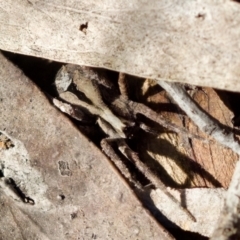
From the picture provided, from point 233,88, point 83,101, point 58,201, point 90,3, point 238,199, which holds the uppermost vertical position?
point 90,3

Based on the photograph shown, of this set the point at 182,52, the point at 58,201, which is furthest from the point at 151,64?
the point at 58,201

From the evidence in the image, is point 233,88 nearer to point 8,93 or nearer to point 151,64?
point 151,64

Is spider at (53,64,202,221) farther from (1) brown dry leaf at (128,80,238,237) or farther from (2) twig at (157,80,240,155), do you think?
(2) twig at (157,80,240,155)

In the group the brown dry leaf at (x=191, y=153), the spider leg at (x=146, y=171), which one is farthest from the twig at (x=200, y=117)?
the spider leg at (x=146, y=171)

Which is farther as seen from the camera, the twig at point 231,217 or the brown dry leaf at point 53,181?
the brown dry leaf at point 53,181

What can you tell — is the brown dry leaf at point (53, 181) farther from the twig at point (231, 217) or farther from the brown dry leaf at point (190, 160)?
the twig at point (231, 217)

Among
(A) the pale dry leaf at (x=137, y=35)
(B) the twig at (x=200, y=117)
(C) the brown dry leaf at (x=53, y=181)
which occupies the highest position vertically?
(A) the pale dry leaf at (x=137, y=35)
